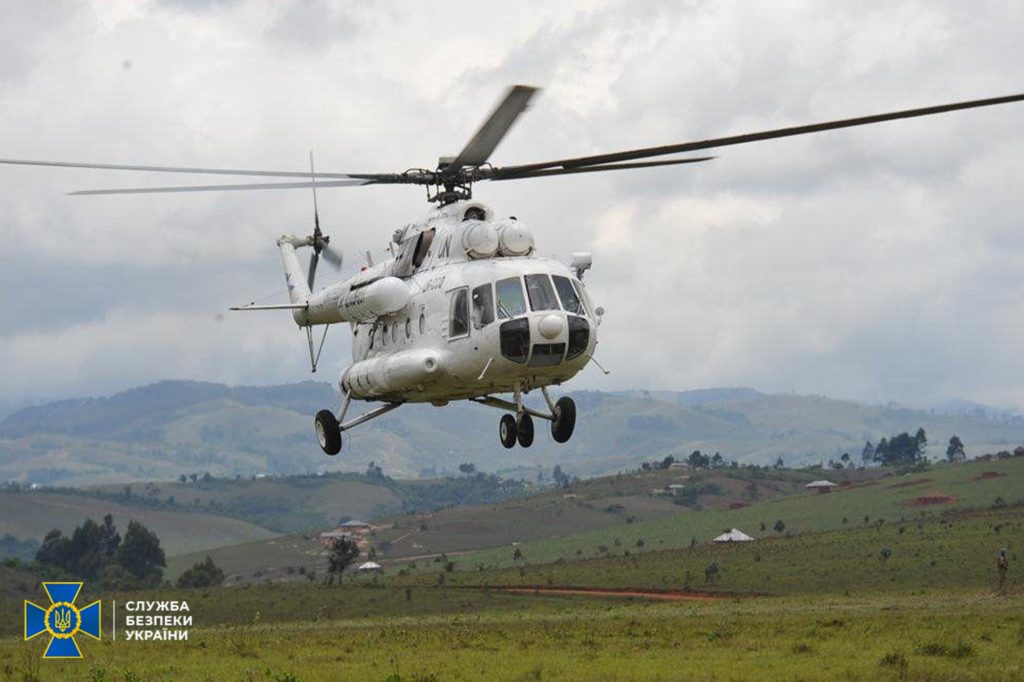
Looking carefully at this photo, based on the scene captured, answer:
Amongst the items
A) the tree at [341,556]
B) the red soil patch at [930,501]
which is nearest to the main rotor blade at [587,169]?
the tree at [341,556]

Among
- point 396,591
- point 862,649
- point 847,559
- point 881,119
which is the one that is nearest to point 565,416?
point 862,649

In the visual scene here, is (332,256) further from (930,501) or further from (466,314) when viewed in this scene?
(930,501)

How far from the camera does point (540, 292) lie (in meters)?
34.7

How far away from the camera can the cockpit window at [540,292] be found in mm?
34531

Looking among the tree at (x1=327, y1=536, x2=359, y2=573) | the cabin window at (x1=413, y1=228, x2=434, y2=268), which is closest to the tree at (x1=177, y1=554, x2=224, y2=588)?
the tree at (x1=327, y1=536, x2=359, y2=573)

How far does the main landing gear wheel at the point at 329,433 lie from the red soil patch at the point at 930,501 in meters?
138

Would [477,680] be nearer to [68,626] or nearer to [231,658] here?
[231,658]

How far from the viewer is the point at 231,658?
3919 centimetres

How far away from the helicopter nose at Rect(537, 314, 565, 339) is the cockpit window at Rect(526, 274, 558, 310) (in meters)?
0.54

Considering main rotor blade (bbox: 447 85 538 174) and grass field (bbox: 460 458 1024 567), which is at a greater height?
main rotor blade (bbox: 447 85 538 174)

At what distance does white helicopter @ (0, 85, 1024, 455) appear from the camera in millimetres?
34281

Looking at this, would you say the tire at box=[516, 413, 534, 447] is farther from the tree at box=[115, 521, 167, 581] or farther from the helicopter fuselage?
the tree at box=[115, 521, 167, 581]

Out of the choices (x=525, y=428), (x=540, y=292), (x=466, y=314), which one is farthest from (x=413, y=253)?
(x=525, y=428)

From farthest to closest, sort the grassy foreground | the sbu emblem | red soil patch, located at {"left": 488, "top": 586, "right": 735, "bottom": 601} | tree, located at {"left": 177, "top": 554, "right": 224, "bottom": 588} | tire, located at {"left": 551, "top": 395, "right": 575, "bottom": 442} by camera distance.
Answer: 1. tree, located at {"left": 177, "top": 554, "right": 224, "bottom": 588}
2. red soil patch, located at {"left": 488, "top": 586, "right": 735, "bottom": 601}
3. tire, located at {"left": 551, "top": 395, "right": 575, "bottom": 442}
4. the sbu emblem
5. the grassy foreground
